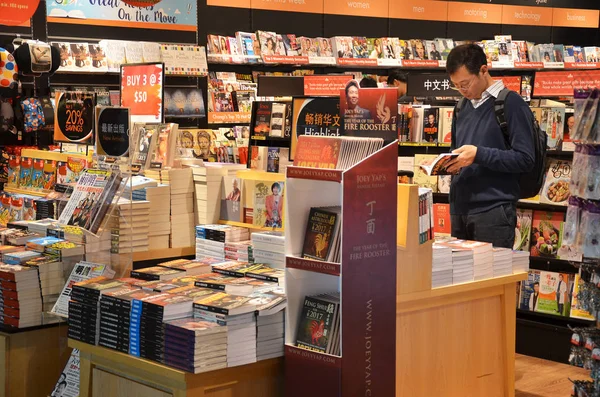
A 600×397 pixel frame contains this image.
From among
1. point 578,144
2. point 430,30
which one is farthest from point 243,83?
point 578,144

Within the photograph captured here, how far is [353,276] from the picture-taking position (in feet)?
11.0

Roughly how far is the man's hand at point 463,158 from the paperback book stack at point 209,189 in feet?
4.40

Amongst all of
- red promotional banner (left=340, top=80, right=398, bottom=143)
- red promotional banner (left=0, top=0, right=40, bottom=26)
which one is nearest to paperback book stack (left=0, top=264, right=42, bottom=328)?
red promotional banner (left=340, top=80, right=398, bottom=143)

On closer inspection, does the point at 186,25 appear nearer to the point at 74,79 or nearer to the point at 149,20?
the point at 149,20

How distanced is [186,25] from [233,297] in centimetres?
594

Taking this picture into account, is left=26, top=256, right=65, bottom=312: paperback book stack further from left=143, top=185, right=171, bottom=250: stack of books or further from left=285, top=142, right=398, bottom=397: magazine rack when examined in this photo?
left=285, top=142, right=398, bottom=397: magazine rack

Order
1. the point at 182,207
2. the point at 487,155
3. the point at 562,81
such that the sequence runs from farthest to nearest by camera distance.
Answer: the point at 562,81
the point at 182,207
the point at 487,155

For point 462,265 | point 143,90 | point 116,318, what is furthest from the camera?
point 143,90

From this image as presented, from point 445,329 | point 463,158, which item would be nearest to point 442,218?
point 463,158

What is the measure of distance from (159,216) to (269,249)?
3.37 feet

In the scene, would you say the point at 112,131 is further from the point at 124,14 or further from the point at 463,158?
the point at 124,14

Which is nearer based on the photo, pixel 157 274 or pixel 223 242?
pixel 157 274

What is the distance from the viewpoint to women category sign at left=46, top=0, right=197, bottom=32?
26.5ft

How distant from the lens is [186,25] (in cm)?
900
